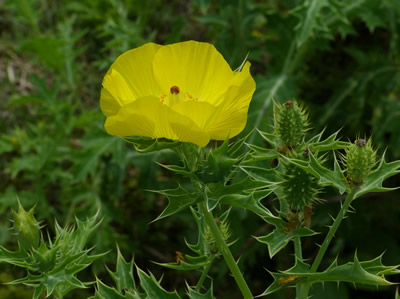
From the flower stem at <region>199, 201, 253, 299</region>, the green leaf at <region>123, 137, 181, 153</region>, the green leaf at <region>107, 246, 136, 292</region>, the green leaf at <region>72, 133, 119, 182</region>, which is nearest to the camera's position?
the green leaf at <region>123, 137, 181, 153</region>

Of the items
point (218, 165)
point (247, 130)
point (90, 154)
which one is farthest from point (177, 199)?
point (90, 154)

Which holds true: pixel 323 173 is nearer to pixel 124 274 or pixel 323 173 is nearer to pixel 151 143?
pixel 151 143

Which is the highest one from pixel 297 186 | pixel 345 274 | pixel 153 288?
pixel 297 186

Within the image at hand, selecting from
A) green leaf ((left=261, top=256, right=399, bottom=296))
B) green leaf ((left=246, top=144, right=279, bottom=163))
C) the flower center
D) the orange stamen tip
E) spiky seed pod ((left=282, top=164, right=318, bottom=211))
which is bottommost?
green leaf ((left=261, top=256, right=399, bottom=296))

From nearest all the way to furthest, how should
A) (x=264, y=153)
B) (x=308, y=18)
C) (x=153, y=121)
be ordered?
(x=153, y=121) < (x=264, y=153) < (x=308, y=18)

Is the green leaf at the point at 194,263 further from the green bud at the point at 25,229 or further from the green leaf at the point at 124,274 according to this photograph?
the green bud at the point at 25,229

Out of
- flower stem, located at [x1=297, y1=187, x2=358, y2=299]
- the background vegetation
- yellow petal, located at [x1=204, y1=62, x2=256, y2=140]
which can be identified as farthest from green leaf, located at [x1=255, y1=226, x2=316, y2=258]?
the background vegetation

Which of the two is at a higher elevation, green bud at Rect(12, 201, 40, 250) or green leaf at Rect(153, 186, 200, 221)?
green leaf at Rect(153, 186, 200, 221)

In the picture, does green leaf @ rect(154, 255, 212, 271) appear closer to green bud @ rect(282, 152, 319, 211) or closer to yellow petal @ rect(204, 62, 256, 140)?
green bud @ rect(282, 152, 319, 211)
